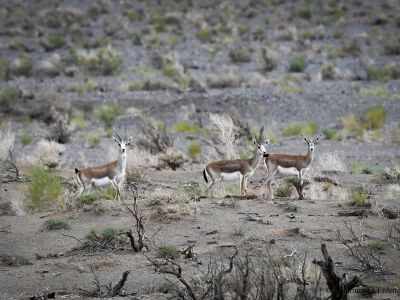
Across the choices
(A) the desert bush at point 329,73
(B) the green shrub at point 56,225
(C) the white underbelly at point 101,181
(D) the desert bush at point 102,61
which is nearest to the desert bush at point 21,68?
(D) the desert bush at point 102,61

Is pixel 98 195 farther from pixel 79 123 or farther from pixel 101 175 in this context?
pixel 79 123

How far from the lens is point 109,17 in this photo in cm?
6069

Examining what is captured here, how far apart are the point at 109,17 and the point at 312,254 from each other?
4879 cm

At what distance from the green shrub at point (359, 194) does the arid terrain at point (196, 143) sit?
1.7 inches

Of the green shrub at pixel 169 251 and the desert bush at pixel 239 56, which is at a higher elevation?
the desert bush at pixel 239 56

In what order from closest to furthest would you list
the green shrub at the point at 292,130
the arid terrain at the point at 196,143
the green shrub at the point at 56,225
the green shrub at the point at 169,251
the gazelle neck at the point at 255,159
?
the arid terrain at the point at 196,143 → the green shrub at the point at 169,251 → the green shrub at the point at 56,225 → the gazelle neck at the point at 255,159 → the green shrub at the point at 292,130

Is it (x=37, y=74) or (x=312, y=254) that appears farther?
(x=37, y=74)

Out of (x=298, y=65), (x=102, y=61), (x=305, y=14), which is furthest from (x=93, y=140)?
(x=305, y=14)

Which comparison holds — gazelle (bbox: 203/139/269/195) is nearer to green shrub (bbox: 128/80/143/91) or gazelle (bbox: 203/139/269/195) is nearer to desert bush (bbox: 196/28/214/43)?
green shrub (bbox: 128/80/143/91)

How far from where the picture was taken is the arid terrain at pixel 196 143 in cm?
1288

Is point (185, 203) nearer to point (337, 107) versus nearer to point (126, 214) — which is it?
point (126, 214)

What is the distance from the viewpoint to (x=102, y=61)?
144ft

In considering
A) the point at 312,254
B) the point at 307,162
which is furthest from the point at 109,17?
the point at 312,254

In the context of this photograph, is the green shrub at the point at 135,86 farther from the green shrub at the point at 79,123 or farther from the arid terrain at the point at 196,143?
the green shrub at the point at 79,123
